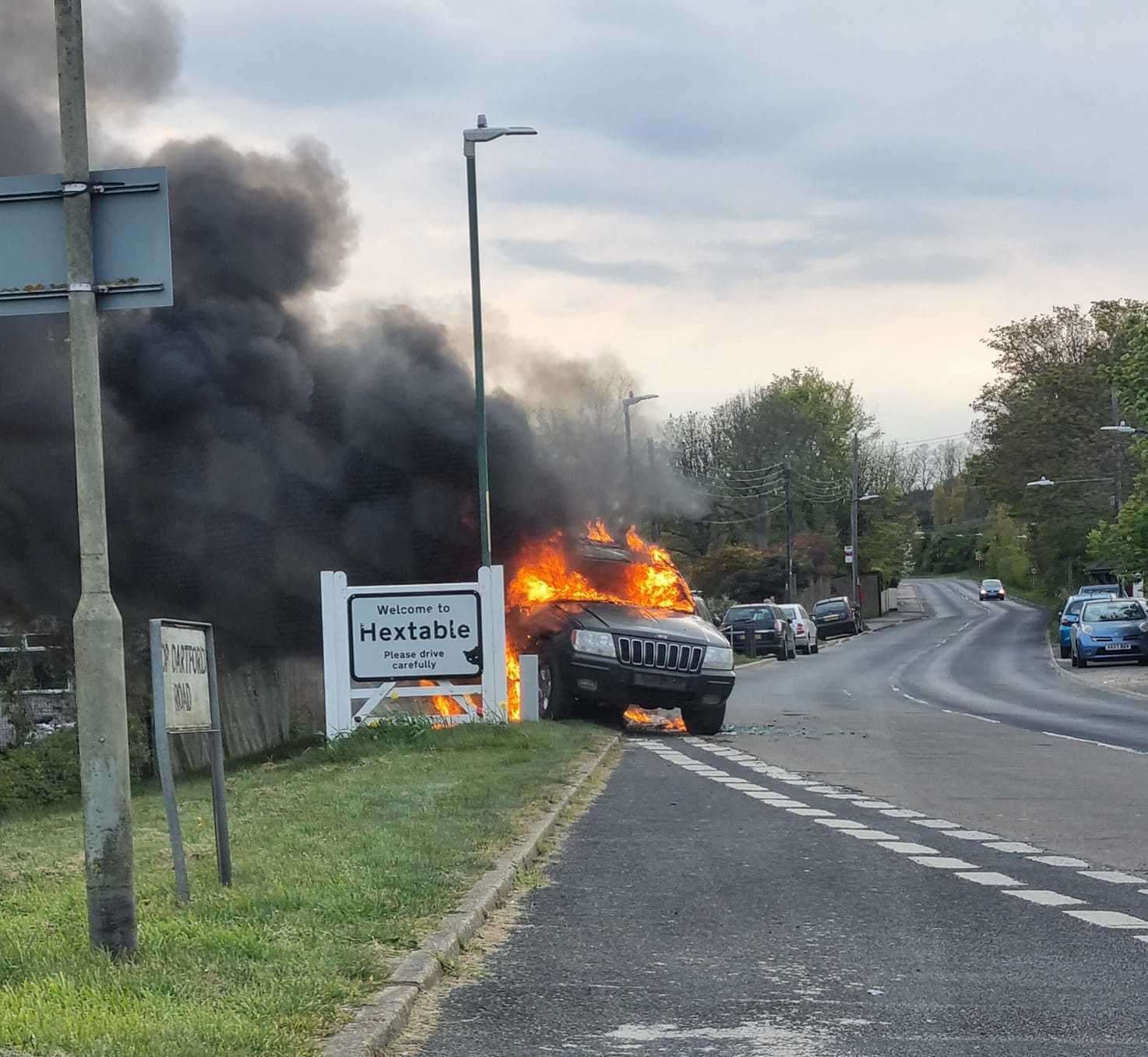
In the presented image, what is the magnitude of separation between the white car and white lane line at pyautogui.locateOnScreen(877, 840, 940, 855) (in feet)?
133

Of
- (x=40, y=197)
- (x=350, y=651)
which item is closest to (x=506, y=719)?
(x=350, y=651)

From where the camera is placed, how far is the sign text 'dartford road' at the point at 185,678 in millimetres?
7094

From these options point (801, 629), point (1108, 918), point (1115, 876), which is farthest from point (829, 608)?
point (1108, 918)

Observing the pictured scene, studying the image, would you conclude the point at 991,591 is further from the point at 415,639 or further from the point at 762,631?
the point at 415,639

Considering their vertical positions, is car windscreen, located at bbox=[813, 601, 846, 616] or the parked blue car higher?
the parked blue car

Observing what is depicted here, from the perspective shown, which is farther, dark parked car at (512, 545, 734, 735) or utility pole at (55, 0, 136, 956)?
dark parked car at (512, 545, 734, 735)

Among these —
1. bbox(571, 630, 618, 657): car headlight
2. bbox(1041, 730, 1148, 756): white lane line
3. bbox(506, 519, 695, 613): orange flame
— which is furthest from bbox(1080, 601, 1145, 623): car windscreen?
bbox(571, 630, 618, 657): car headlight

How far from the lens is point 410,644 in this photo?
19.4m

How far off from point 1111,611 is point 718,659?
22281 millimetres

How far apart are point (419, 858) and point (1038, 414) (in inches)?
2525

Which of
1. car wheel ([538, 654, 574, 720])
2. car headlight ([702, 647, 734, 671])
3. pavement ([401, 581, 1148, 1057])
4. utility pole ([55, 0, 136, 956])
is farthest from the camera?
car headlight ([702, 647, 734, 671])

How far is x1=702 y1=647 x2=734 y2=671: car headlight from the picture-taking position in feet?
67.4

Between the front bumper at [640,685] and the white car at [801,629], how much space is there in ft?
100

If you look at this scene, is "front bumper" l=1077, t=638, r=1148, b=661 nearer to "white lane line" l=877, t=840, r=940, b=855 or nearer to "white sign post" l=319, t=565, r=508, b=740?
"white sign post" l=319, t=565, r=508, b=740
